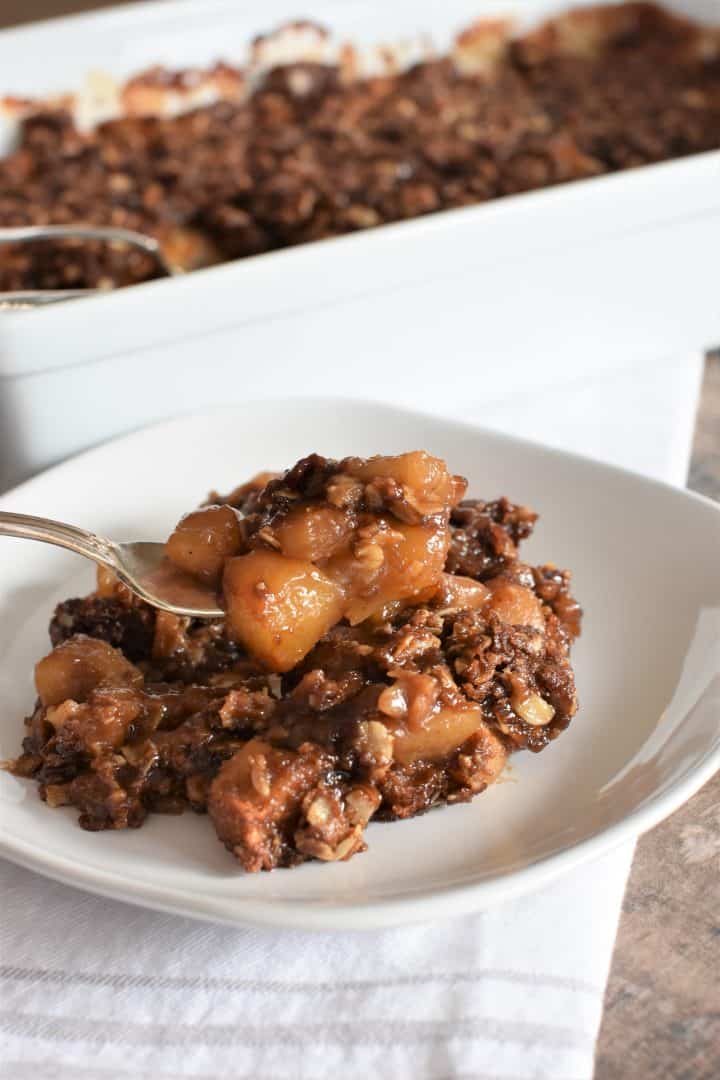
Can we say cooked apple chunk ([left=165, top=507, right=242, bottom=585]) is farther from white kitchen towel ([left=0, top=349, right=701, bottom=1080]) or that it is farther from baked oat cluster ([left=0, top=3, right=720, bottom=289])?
baked oat cluster ([left=0, top=3, right=720, bottom=289])

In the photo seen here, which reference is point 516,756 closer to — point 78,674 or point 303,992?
point 303,992

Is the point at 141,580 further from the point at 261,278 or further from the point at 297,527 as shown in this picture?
the point at 261,278

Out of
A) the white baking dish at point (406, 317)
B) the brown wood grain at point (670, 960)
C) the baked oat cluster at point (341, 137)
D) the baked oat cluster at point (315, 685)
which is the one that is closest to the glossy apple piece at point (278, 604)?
the baked oat cluster at point (315, 685)

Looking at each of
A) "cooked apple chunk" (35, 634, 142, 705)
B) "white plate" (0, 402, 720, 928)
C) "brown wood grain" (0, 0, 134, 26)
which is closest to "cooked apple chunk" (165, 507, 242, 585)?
"cooked apple chunk" (35, 634, 142, 705)

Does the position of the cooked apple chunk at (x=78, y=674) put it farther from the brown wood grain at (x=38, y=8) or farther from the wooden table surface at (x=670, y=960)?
the brown wood grain at (x=38, y=8)

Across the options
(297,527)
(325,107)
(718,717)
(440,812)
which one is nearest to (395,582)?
(297,527)

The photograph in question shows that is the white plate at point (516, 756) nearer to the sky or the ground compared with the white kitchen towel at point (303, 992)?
nearer to the sky
